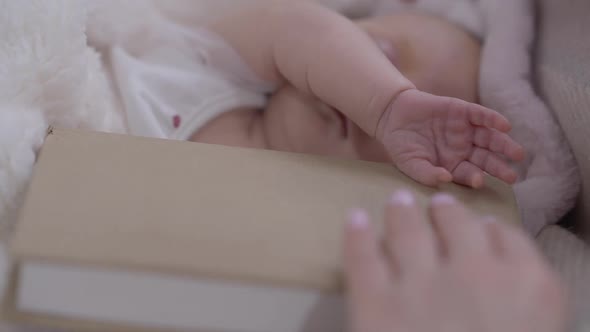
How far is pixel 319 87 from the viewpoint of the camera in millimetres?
738

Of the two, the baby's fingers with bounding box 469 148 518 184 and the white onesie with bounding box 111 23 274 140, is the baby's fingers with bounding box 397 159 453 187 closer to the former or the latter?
the baby's fingers with bounding box 469 148 518 184

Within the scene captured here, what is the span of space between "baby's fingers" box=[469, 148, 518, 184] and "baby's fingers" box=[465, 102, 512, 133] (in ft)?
0.11

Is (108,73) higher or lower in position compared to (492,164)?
lower

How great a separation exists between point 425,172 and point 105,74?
46cm

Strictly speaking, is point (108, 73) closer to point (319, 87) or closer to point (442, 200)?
point (319, 87)

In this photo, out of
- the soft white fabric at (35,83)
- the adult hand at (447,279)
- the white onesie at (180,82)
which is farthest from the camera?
the white onesie at (180,82)

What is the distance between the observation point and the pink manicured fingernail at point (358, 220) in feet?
1.52

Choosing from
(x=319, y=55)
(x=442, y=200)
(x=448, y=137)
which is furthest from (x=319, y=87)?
(x=442, y=200)

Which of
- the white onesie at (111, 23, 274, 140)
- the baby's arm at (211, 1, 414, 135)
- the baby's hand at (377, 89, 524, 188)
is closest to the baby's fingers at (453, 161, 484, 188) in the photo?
the baby's hand at (377, 89, 524, 188)

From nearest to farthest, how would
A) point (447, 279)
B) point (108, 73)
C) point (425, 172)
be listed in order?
point (447, 279)
point (425, 172)
point (108, 73)

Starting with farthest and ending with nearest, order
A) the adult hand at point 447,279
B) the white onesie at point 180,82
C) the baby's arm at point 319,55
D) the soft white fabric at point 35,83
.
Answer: the white onesie at point 180,82, the baby's arm at point 319,55, the soft white fabric at point 35,83, the adult hand at point 447,279

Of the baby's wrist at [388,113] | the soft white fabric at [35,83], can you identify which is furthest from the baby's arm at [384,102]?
the soft white fabric at [35,83]

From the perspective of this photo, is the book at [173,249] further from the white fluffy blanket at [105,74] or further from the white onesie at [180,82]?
the white onesie at [180,82]

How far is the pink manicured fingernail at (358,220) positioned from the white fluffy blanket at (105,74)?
0.31 m
